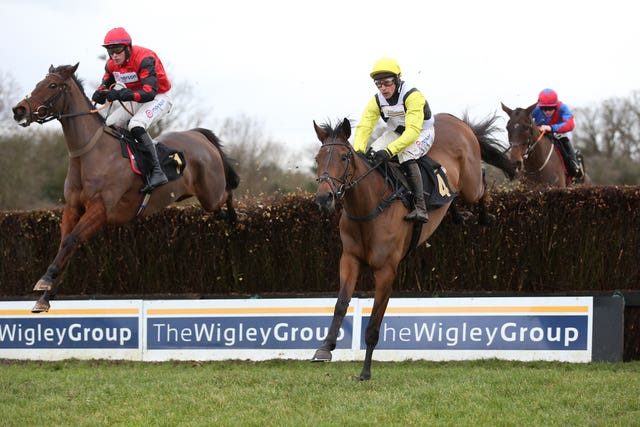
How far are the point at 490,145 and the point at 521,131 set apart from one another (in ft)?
8.20

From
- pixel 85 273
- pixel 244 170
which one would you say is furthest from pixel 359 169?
pixel 244 170

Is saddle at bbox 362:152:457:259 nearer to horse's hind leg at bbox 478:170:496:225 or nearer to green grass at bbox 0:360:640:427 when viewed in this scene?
horse's hind leg at bbox 478:170:496:225

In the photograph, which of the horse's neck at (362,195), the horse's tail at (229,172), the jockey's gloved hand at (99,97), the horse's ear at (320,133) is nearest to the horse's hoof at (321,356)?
the horse's neck at (362,195)

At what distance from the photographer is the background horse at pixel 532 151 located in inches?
453

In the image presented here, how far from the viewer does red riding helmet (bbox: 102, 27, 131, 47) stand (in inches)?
320

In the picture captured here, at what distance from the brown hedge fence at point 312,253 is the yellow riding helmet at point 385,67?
248 centimetres

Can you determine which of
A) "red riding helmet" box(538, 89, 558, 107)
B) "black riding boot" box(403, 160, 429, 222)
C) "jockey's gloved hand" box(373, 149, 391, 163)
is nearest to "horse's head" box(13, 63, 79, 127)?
"jockey's gloved hand" box(373, 149, 391, 163)

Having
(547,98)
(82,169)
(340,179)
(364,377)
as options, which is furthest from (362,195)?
(547,98)

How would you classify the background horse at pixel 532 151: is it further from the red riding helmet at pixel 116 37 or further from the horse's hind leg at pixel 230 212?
the red riding helmet at pixel 116 37

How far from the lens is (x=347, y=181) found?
21.2ft

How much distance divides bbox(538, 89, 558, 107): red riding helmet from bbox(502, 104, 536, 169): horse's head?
607 millimetres

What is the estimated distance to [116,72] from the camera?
27.8 feet

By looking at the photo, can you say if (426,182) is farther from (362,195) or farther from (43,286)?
(43,286)

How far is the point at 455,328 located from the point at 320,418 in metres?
3.23
